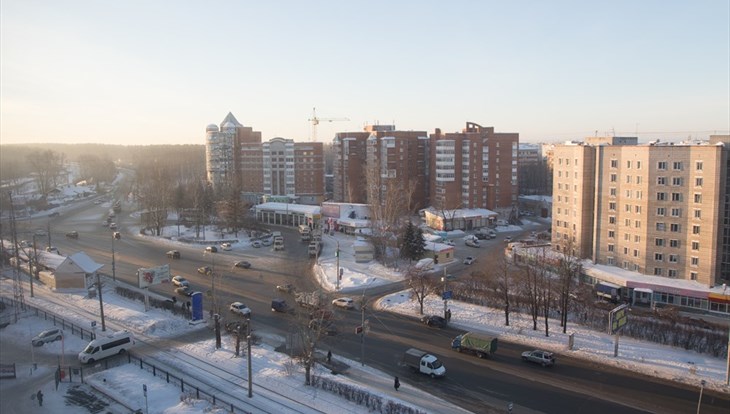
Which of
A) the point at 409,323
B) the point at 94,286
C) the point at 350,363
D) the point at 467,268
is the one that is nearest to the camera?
the point at 350,363

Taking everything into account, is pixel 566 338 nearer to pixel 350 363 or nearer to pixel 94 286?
pixel 350 363

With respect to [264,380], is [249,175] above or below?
above

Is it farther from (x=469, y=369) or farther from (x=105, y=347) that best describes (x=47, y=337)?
(x=469, y=369)

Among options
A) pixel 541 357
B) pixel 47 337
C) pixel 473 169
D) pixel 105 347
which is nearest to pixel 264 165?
pixel 473 169

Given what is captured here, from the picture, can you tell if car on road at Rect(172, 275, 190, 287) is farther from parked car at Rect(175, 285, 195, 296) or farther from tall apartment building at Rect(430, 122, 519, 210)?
tall apartment building at Rect(430, 122, 519, 210)

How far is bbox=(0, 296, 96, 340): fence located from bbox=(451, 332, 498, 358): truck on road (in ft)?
61.3

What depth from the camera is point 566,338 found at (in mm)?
28156

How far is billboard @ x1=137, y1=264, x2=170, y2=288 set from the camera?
3253cm

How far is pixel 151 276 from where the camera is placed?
33031 mm

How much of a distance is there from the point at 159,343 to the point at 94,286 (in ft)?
42.9

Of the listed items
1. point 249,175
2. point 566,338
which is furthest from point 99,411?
point 249,175

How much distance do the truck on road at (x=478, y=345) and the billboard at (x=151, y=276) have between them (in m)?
18.7

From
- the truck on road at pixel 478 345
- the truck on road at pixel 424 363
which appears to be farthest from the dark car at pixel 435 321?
the truck on road at pixel 424 363

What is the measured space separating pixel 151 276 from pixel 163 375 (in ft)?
36.4
